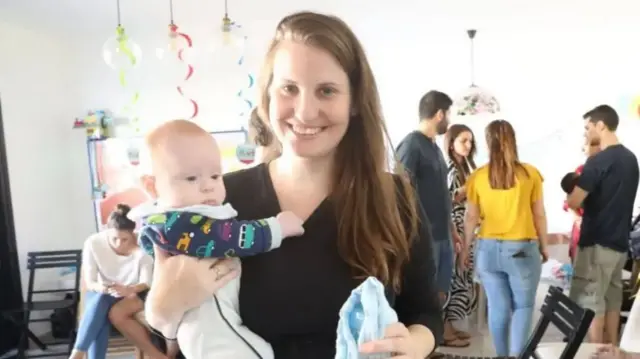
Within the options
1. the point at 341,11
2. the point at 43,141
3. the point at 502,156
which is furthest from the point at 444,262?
the point at 43,141

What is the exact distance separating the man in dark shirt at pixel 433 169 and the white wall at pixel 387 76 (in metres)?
1.29

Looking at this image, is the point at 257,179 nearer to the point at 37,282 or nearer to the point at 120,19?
the point at 120,19

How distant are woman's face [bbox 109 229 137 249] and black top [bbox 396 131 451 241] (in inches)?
66.1

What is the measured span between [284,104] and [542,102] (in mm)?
4433

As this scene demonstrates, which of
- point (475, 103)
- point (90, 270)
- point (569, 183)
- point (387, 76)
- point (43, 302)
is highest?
point (387, 76)

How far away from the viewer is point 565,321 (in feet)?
7.28

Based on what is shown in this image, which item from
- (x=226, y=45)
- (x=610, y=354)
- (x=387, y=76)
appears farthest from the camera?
(x=387, y=76)

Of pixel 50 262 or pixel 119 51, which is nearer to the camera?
pixel 119 51

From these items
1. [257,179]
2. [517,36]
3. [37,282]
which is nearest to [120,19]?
[37,282]

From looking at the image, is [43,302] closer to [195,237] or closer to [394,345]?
[195,237]

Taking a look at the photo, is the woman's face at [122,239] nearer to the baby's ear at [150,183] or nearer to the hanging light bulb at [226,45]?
the hanging light bulb at [226,45]

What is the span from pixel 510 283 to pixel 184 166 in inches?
100

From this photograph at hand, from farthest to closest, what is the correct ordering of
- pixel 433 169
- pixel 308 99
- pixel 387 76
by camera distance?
pixel 387 76 < pixel 433 169 < pixel 308 99

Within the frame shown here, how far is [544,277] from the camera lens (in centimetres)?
452
